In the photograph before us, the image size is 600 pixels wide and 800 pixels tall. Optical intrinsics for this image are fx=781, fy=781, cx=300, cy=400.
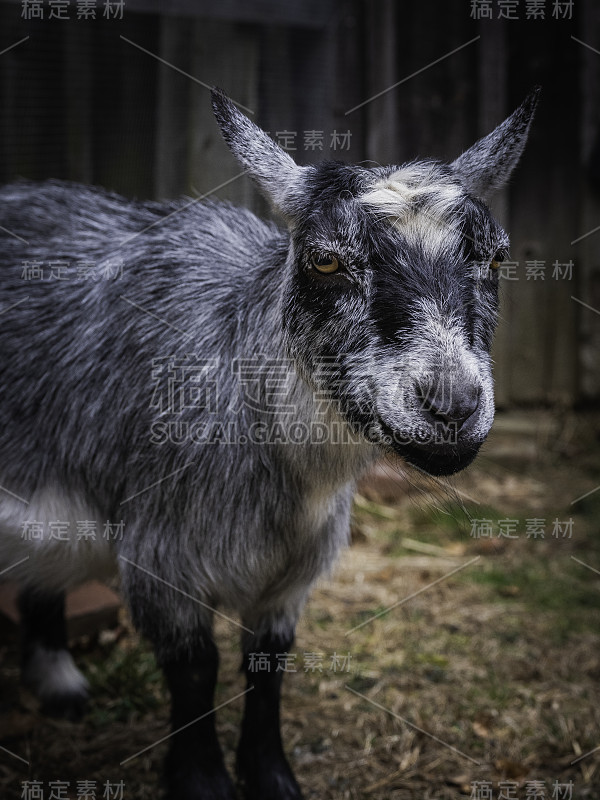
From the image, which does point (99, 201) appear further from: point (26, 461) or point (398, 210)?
point (398, 210)

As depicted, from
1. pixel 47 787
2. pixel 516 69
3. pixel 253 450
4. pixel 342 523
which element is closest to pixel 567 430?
pixel 516 69

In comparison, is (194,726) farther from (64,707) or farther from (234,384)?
(234,384)

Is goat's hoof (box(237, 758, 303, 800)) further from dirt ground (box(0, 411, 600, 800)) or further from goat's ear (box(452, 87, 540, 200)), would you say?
goat's ear (box(452, 87, 540, 200))

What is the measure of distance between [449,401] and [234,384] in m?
1.05

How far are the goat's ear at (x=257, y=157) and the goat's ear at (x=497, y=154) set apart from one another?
60 centimetres

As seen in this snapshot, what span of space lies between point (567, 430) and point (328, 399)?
4710 mm

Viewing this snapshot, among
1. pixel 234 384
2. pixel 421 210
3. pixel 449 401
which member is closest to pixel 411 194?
pixel 421 210

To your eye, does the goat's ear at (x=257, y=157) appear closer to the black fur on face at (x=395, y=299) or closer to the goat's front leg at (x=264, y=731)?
the black fur on face at (x=395, y=299)

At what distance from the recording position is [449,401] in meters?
2.19

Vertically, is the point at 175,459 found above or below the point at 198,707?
above

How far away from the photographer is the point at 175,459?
2.99 meters

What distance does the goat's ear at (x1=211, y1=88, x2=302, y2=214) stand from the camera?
8.59 ft

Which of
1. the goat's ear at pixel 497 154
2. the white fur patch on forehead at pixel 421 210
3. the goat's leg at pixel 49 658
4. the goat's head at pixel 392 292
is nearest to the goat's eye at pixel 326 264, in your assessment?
the goat's head at pixel 392 292

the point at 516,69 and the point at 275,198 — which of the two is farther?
the point at 516,69
